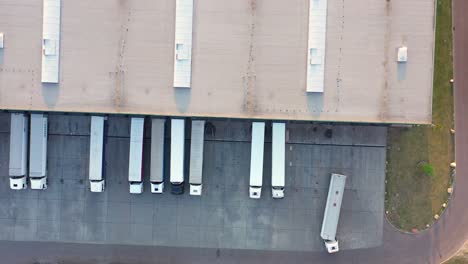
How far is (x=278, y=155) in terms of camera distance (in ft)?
78.7

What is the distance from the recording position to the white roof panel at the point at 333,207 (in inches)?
952

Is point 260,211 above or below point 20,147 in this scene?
below

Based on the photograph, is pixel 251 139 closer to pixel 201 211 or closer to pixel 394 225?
pixel 201 211

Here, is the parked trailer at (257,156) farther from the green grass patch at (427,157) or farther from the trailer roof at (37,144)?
the trailer roof at (37,144)

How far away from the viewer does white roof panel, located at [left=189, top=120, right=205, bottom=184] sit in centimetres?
2400

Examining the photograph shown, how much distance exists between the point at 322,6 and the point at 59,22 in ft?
47.8

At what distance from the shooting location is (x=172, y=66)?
22.4 meters

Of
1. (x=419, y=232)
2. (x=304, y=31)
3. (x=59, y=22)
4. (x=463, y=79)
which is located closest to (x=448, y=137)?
(x=463, y=79)

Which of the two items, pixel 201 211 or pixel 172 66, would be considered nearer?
pixel 172 66

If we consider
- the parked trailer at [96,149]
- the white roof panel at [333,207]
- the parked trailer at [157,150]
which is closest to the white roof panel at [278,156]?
the white roof panel at [333,207]

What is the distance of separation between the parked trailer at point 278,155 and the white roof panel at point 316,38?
3.15 metres

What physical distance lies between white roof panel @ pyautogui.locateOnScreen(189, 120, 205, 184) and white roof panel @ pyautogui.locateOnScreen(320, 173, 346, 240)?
7.95m

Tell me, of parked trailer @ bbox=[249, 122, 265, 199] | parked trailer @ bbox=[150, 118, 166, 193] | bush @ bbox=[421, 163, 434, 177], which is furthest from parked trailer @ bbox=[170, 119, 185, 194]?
bush @ bbox=[421, 163, 434, 177]

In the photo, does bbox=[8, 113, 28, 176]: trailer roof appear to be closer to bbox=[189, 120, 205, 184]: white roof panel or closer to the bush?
bbox=[189, 120, 205, 184]: white roof panel
